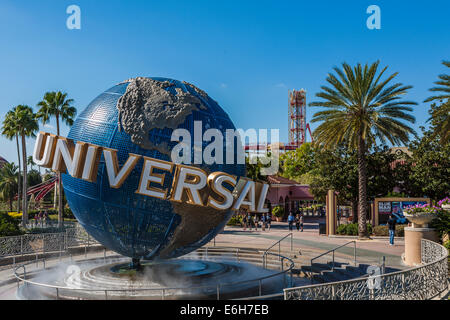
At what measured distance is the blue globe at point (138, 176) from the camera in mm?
9641

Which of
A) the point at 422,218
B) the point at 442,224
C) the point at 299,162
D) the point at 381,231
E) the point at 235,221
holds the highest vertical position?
the point at 299,162

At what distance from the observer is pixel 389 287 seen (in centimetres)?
773

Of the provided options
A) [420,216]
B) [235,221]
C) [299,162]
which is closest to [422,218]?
[420,216]

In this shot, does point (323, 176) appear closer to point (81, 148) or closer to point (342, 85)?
point (342, 85)

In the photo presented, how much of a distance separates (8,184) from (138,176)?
61012 mm

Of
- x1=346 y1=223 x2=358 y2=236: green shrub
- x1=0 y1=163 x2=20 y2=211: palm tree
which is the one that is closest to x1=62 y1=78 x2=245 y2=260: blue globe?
x1=346 y1=223 x2=358 y2=236: green shrub

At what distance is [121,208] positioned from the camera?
962cm

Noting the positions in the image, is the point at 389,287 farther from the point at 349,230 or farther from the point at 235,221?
the point at 235,221

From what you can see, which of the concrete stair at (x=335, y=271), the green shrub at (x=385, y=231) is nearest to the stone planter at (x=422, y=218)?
the concrete stair at (x=335, y=271)

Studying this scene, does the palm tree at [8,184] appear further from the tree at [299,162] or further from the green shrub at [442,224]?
the green shrub at [442,224]

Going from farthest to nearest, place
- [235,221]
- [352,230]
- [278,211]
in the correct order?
[278,211], [235,221], [352,230]

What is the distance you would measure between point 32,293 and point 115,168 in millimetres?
4424

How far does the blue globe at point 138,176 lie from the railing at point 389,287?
12.7 ft

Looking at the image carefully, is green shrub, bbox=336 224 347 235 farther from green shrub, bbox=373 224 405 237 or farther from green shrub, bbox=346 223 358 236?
green shrub, bbox=373 224 405 237
